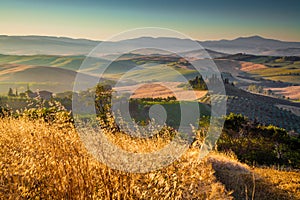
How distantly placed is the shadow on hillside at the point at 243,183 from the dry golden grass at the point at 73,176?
3.21 m

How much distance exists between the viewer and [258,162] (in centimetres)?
1319

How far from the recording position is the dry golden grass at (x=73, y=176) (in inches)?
116

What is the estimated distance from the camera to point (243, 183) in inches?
286

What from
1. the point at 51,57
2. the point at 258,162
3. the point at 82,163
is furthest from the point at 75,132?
the point at 51,57

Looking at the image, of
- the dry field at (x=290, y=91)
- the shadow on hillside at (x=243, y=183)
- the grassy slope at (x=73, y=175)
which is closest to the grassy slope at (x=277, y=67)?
the dry field at (x=290, y=91)

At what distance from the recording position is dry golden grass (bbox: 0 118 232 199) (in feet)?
9.64

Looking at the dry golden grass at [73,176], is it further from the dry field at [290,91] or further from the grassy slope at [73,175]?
the dry field at [290,91]

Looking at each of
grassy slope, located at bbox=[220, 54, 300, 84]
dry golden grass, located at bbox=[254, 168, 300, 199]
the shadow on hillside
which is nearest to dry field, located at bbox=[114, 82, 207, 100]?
the shadow on hillside

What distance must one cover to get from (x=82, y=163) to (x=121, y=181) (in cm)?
59

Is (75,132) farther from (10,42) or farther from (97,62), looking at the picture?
(10,42)

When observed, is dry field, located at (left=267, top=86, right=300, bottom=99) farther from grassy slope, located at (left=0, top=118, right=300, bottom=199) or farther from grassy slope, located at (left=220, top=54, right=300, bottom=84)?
grassy slope, located at (left=0, top=118, right=300, bottom=199)

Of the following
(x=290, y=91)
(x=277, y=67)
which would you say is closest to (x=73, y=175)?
(x=290, y=91)

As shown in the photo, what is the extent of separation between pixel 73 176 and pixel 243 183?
15.6 feet

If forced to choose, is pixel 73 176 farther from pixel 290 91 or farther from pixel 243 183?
pixel 290 91
